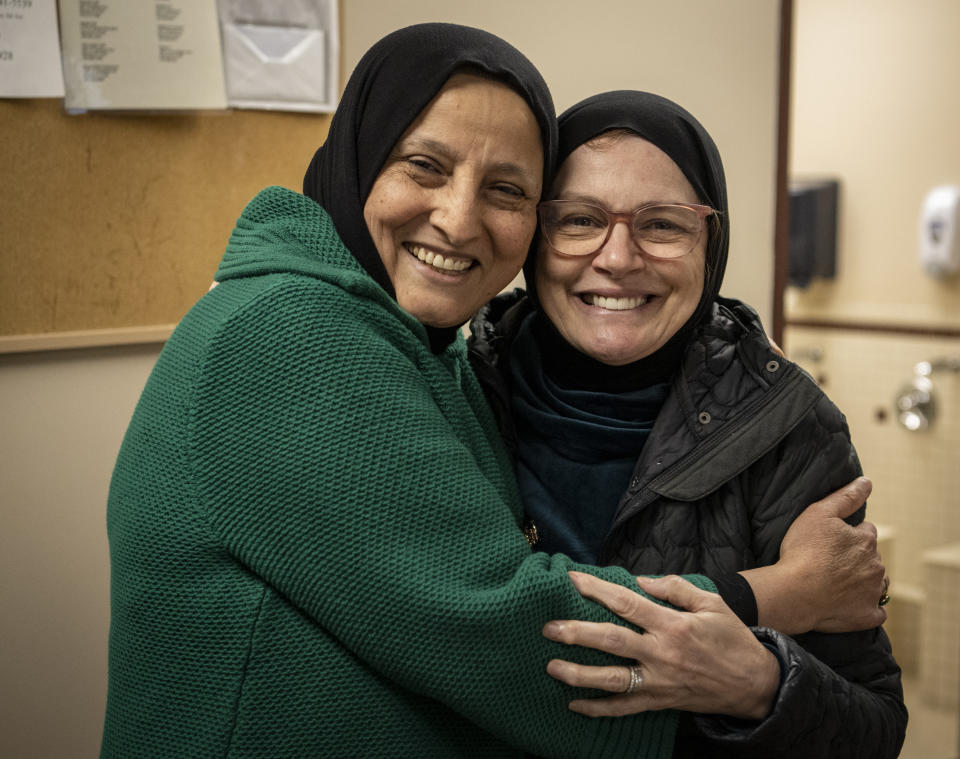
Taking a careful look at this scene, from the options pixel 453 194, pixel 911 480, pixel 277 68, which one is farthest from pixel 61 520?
pixel 911 480

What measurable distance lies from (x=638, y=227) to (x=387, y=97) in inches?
15.7

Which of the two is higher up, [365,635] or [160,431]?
[160,431]

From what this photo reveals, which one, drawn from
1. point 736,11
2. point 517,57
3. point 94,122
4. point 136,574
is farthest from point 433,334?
point 736,11

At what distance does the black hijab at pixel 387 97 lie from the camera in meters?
1.17

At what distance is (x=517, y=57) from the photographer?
124 centimetres

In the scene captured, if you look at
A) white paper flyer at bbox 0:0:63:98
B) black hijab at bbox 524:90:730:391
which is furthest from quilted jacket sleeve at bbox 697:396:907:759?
white paper flyer at bbox 0:0:63:98

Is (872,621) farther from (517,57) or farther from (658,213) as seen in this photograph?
(517,57)

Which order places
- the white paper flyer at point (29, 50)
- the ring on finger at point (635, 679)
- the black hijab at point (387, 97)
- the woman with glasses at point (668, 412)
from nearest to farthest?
1. the ring on finger at point (635, 679)
2. the black hijab at point (387, 97)
3. the woman with glasses at point (668, 412)
4. the white paper flyer at point (29, 50)

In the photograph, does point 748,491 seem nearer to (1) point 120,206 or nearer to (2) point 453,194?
(2) point 453,194

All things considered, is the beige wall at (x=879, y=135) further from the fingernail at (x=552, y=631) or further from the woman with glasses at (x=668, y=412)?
the fingernail at (x=552, y=631)

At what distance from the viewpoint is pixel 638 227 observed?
1.35 m

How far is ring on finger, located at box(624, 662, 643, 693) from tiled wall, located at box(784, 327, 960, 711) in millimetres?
3143

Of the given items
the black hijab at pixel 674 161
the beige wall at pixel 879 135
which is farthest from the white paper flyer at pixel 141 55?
the beige wall at pixel 879 135

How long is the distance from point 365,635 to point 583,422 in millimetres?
535
